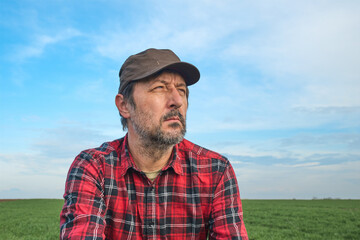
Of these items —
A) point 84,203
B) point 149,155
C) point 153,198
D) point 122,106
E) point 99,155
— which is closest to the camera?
point 84,203

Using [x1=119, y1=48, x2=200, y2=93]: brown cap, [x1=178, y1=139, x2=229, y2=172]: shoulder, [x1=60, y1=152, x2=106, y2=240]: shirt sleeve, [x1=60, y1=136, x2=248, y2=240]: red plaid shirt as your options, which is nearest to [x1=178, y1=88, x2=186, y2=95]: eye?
[x1=119, y1=48, x2=200, y2=93]: brown cap

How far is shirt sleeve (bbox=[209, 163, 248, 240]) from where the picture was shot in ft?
10.4

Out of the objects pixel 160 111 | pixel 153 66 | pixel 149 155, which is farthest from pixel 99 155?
pixel 153 66

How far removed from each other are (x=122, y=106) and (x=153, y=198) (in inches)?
47.5

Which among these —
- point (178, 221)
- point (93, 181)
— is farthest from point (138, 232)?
point (93, 181)

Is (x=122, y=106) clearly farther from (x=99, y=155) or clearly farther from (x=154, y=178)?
(x=154, y=178)

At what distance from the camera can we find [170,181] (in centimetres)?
341

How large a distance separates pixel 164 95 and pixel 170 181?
89 cm

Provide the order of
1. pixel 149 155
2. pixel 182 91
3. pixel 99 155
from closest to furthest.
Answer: pixel 99 155 < pixel 149 155 < pixel 182 91

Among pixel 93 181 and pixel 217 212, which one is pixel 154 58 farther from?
pixel 217 212

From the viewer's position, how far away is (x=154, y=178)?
3465mm

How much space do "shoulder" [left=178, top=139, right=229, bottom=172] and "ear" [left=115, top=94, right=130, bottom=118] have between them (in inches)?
28.5

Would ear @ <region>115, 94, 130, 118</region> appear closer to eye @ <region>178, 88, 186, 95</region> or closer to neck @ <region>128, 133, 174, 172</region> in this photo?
neck @ <region>128, 133, 174, 172</region>

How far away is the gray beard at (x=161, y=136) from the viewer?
342 cm
